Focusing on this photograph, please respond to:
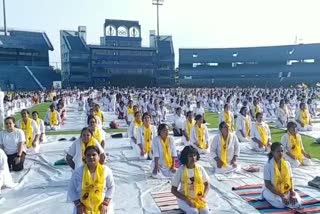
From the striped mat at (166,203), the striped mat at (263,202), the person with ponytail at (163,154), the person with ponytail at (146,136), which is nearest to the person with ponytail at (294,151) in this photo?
the striped mat at (263,202)

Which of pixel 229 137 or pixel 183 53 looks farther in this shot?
pixel 183 53

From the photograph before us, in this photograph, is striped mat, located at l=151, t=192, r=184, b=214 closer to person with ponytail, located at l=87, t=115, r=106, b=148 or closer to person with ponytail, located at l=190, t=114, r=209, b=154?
person with ponytail, located at l=87, t=115, r=106, b=148

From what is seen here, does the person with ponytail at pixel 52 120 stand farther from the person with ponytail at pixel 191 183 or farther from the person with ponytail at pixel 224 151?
the person with ponytail at pixel 191 183

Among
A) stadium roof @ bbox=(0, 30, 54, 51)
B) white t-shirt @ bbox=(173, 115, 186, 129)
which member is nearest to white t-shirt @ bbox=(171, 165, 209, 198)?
white t-shirt @ bbox=(173, 115, 186, 129)

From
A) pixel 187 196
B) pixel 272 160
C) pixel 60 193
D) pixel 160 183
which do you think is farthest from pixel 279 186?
pixel 60 193

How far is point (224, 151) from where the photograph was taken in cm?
767

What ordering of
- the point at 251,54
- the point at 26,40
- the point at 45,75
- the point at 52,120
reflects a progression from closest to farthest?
the point at 52,120 → the point at 45,75 → the point at 26,40 → the point at 251,54

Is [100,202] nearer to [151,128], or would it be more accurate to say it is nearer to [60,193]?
[60,193]

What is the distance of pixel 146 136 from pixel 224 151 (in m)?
2.10

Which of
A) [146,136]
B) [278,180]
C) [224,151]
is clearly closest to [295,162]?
[224,151]

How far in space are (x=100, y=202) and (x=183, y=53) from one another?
64.0 m

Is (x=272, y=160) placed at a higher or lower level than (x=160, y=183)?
higher

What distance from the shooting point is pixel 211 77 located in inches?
2569

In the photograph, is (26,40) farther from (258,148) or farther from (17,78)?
(258,148)
